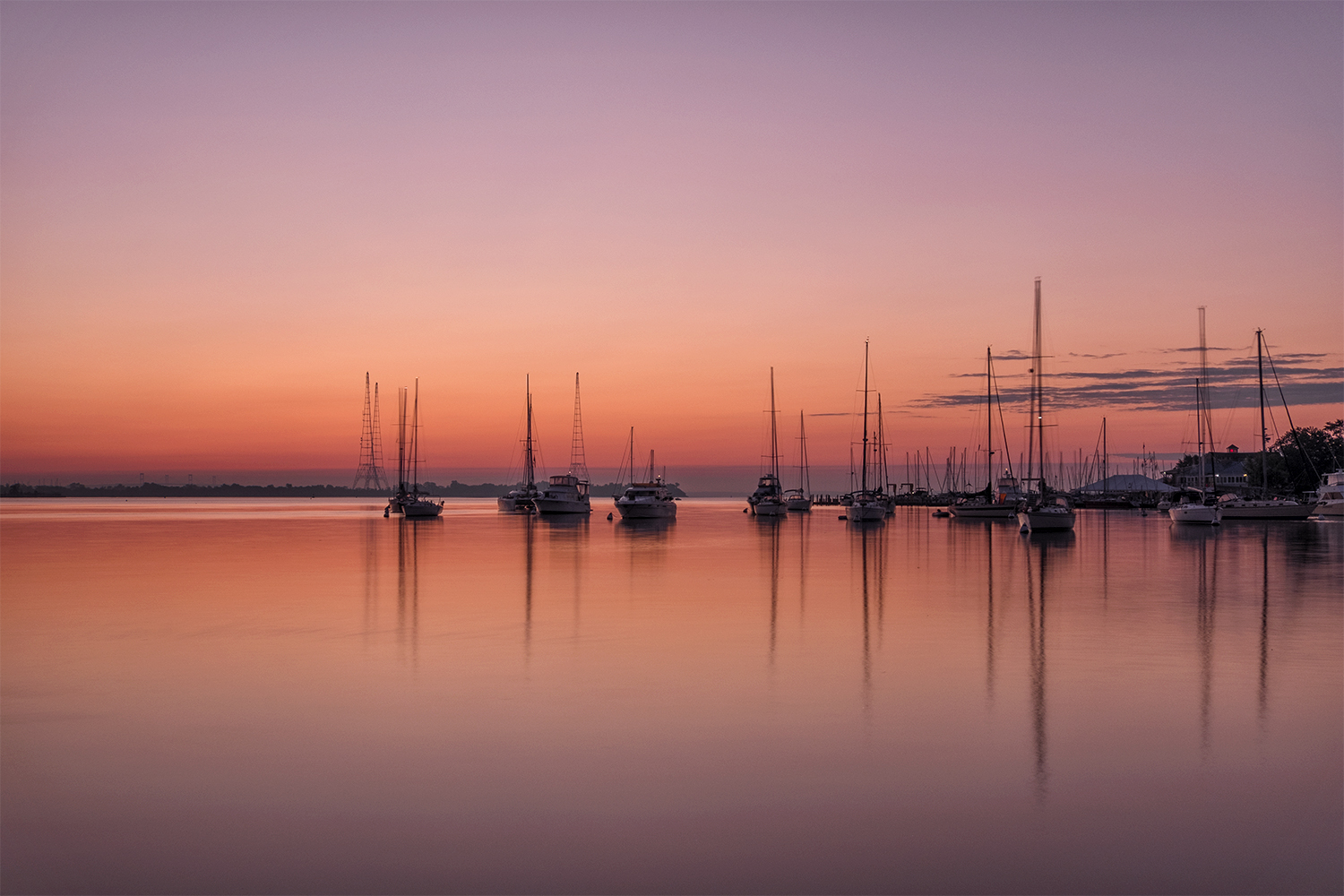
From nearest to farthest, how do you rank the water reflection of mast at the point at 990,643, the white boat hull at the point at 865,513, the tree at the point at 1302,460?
the water reflection of mast at the point at 990,643, the white boat hull at the point at 865,513, the tree at the point at 1302,460

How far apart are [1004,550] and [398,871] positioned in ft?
130

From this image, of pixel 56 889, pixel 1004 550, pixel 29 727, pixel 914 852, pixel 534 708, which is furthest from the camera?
pixel 1004 550

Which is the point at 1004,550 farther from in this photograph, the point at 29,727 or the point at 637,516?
the point at 637,516

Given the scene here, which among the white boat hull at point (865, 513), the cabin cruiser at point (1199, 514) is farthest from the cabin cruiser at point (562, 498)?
the cabin cruiser at point (1199, 514)

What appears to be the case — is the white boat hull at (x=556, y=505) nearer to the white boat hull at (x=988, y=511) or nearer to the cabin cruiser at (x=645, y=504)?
the cabin cruiser at (x=645, y=504)

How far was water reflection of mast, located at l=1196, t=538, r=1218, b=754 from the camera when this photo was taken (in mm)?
11188

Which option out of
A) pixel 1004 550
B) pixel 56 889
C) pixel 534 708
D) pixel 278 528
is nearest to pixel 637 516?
pixel 278 528

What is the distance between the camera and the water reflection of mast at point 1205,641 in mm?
11188

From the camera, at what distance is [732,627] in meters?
18.5

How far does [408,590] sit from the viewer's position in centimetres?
2566

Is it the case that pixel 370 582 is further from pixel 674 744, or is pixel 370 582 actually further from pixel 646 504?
pixel 646 504

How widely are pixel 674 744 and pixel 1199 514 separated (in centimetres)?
6771

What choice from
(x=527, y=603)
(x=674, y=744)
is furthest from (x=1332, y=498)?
(x=674, y=744)

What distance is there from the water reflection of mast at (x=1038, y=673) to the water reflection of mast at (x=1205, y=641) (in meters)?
1.56
